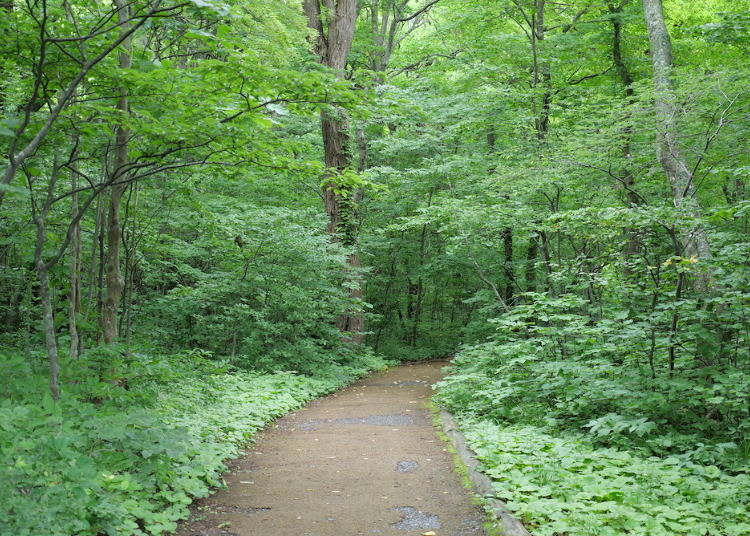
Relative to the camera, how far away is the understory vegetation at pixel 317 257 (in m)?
3.99

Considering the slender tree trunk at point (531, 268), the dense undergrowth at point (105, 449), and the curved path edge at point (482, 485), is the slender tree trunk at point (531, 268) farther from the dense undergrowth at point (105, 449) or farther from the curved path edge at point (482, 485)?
the dense undergrowth at point (105, 449)

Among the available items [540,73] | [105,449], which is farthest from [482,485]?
[540,73]

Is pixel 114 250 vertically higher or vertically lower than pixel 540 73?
lower

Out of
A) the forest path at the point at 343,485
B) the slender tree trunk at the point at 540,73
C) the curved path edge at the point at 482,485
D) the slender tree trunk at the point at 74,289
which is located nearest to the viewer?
the curved path edge at the point at 482,485

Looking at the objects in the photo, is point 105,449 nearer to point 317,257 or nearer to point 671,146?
point 671,146

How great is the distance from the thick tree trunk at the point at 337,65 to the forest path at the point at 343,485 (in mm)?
5922

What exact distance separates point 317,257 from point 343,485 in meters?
6.63

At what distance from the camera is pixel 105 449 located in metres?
3.92

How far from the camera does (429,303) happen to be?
24.1m

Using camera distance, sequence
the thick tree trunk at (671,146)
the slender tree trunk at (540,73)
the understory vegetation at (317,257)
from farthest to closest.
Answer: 1. the slender tree trunk at (540,73)
2. the thick tree trunk at (671,146)
3. the understory vegetation at (317,257)

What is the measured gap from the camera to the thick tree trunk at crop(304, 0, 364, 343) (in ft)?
44.5

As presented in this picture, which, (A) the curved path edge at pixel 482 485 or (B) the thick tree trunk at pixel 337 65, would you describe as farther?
(B) the thick tree trunk at pixel 337 65

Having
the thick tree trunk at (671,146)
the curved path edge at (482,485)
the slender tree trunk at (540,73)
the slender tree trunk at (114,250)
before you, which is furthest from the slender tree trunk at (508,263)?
the slender tree trunk at (114,250)

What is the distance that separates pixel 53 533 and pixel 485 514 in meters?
2.88
